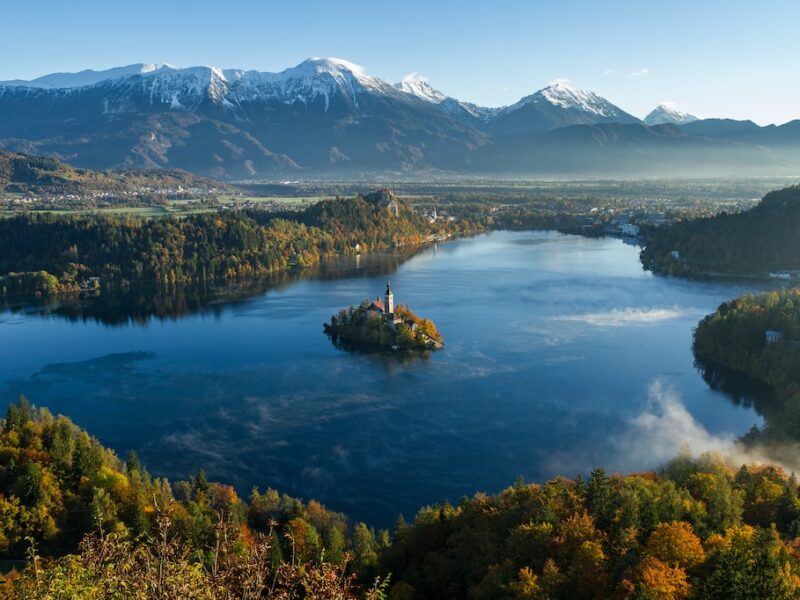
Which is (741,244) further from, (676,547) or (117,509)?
(117,509)

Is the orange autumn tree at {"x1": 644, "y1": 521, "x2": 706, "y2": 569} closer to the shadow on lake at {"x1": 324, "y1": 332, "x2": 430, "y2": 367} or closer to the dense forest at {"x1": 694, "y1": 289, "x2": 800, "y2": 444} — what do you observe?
the dense forest at {"x1": 694, "y1": 289, "x2": 800, "y2": 444}

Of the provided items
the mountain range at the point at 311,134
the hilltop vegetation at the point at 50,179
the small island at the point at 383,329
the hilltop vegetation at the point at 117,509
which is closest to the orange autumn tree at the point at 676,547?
the hilltop vegetation at the point at 117,509

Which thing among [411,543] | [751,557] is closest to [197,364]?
[411,543]

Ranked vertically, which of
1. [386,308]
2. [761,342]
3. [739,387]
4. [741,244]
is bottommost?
[739,387]

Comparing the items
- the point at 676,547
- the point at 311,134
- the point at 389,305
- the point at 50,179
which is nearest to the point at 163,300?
the point at 389,305

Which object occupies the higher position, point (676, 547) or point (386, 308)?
point (386, 308)

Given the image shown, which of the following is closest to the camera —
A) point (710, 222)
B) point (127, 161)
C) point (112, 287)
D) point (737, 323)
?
point (737, 323)

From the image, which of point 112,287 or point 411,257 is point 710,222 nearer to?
point 411,257
